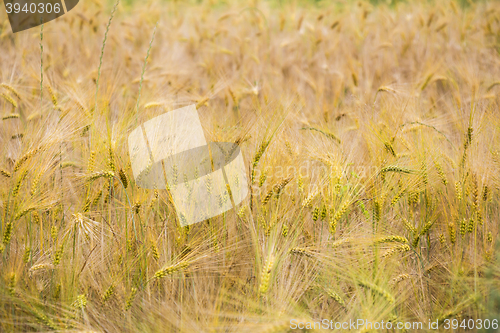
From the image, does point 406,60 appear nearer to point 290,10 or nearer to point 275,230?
point 290,10

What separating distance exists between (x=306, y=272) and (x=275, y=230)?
20cm

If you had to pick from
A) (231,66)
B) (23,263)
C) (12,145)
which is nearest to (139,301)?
(23,263)

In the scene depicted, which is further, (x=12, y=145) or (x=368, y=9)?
(x=368, y=9)

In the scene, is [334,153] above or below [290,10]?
below

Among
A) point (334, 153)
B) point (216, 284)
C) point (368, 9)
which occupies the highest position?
point (368, 9)

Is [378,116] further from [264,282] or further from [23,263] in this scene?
[23,263]

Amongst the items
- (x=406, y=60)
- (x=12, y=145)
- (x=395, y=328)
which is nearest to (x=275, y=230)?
(x=395, y=328)

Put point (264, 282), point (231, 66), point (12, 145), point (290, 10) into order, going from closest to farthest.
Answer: point (264, 282)
point (12, 145)
point (231, 66)
point (290, 10)

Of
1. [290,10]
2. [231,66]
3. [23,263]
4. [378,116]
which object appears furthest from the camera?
[290,10]

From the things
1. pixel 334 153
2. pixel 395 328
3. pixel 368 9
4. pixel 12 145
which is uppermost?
pixel 368 9

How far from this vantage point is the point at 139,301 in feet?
3.71

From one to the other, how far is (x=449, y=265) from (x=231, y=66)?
280 centimetres

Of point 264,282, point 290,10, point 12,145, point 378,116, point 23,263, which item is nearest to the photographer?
point 264,282

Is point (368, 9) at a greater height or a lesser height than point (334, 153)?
greater
